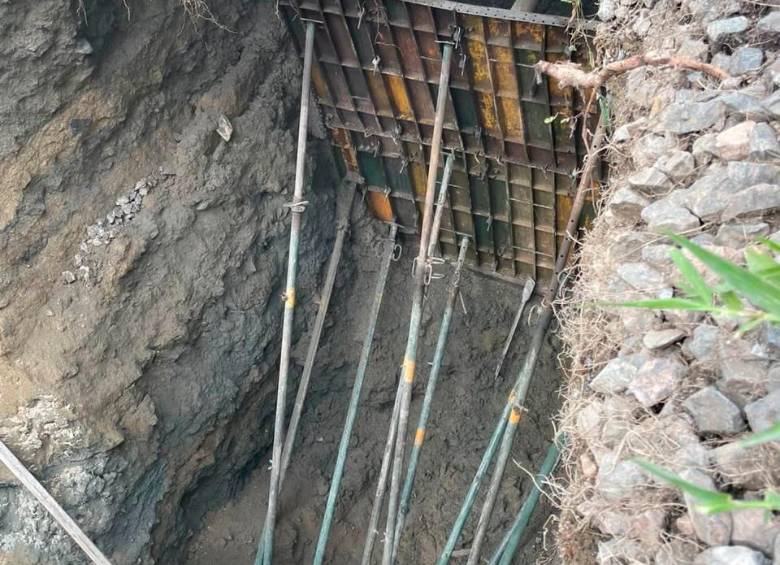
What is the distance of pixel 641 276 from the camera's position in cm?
323

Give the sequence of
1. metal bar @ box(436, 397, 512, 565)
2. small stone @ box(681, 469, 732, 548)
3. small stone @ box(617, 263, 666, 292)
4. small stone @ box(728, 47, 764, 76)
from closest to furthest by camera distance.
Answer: small stone @ box(681, 469, 732, 548) → small stone @ box(617, 263, 666, 292) → small stone @ box(728, 47, 764, 76) → metal bar @ box(436, 397, 512, 565)

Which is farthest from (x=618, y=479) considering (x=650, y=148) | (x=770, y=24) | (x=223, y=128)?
(x=223, y=128)

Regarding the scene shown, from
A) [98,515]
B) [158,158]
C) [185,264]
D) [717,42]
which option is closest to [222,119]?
[158,158]

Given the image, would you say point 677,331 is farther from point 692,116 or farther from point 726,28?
point 726,28

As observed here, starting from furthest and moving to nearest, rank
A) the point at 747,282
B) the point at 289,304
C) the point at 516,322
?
the point at 516,322 → the point at 289,304 → the point at 747,282

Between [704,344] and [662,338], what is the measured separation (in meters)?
0.18

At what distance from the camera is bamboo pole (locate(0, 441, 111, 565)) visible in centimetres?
520

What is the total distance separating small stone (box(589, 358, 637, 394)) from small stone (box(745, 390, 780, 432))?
1.68 feet

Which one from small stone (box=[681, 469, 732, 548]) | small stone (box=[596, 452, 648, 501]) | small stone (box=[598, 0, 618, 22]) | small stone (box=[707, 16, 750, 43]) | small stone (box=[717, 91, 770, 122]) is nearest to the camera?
small stone (box=[681, 469, 732, 548])

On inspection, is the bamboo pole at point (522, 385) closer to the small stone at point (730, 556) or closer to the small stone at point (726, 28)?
the small stone at point (726, 28)

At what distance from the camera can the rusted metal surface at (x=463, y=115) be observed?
5.45m

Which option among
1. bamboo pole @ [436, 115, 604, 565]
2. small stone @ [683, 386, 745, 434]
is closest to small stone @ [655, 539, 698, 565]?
small stone @ [683, 386, 745, 434]

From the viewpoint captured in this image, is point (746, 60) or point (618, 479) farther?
point (746, 60)

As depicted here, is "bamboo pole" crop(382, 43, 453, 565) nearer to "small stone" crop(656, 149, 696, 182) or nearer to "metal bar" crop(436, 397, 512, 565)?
"metal bar" crop(436, 397, 512, 565)
